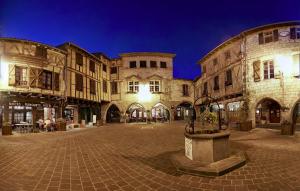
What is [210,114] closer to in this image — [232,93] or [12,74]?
[232,93]

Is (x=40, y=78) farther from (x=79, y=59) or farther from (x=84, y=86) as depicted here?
(x=84, y=86)

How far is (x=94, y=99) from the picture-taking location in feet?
77.7

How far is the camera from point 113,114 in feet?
98.8

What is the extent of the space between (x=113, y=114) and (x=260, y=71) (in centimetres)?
2101

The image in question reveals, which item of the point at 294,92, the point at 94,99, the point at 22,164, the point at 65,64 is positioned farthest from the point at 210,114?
the point at 94,99

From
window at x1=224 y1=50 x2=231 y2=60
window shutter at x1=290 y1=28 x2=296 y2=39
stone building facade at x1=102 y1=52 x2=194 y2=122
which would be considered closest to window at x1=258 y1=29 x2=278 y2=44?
window shutter at x1=290 y1=28 x2=296 y2=39

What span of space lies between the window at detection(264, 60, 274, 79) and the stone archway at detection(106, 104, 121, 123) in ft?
64.7

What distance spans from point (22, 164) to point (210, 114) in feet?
20.1

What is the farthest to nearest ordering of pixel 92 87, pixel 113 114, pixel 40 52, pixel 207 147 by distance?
pixel 113 114 → pixel 92 87 → pixel 40 52 → pixel 207 147

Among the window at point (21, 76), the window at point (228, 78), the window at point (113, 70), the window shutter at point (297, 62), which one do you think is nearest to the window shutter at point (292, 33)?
the window shutter at point (297, 62)

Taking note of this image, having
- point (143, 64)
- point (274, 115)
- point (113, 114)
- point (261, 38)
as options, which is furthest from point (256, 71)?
point (113, 114)

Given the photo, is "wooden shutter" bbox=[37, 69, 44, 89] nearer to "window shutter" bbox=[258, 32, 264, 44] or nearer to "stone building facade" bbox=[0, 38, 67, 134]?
"stone building facade" bbox=[0, 38, 67, 134]

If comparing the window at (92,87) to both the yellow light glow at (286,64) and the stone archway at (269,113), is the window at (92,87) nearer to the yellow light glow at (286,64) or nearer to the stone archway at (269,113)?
the yellow light glow at (286,64)

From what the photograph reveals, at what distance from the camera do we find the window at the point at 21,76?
50.9 ft
